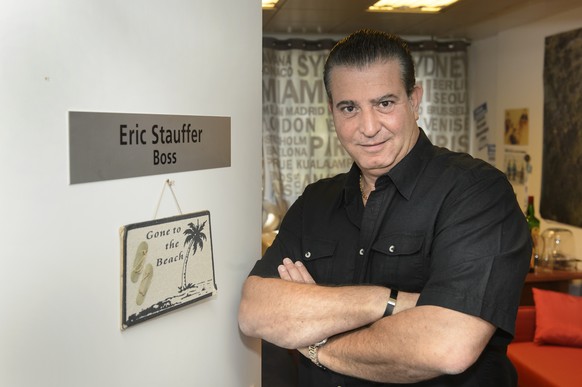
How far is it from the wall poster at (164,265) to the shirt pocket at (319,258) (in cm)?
37

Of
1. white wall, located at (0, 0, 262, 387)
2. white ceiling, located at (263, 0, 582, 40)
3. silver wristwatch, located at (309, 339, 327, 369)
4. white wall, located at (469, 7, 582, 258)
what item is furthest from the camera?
white wall, located at (469, 7, 582, 258)

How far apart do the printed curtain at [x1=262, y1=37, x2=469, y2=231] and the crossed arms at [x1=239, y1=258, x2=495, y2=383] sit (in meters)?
3.56

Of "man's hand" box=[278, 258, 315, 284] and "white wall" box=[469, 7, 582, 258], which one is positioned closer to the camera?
"man's hand" box=[278, 258, 315, 284]

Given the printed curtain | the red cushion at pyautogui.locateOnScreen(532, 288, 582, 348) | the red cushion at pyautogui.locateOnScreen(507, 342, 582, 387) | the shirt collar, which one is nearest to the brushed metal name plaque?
the shirt collar

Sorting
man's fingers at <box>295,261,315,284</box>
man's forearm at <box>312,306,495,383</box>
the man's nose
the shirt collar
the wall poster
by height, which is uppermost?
the man's nose

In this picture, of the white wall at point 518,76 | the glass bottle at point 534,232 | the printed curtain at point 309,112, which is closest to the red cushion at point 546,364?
the glass bottle at point 534,232

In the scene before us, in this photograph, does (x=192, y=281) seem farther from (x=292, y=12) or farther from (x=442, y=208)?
(x=292, y=12)

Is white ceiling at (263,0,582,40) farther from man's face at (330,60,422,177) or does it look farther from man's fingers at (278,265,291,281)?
man's fingers at (278,265,291,281)

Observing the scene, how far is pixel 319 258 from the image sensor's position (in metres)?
1.58

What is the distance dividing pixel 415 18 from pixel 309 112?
1.24m

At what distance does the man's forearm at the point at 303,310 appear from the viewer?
1.30 m

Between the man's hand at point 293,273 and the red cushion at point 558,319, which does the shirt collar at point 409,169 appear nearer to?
the man's hand at point 293,273

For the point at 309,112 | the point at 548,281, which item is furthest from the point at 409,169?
the point at 309,112

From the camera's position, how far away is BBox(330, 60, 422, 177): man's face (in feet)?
4.82
